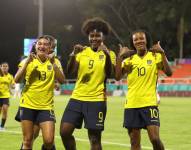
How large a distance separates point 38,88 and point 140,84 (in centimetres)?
159

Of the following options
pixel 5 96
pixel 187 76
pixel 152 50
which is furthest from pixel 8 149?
pixel 187 76

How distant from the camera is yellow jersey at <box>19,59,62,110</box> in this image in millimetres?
9931

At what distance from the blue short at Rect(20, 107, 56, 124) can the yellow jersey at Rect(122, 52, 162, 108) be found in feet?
4.14

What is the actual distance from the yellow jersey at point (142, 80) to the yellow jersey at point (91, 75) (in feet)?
1.28

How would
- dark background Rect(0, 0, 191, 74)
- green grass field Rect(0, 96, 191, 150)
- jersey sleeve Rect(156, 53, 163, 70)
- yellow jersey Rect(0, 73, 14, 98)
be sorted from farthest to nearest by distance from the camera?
1. dark background Rect(0, 0, 191, 74)
2. yellow jersey Rect(0, 73, 14, 98)
3. green grass field Rect(0, 96, 191, 150)
4. jersey sleeve Rect(156, 53, 163, 70)

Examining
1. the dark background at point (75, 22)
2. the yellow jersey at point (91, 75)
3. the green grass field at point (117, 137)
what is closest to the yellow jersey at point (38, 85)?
the yellow jersey at point (91, 75)

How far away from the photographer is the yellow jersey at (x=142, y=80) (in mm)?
9914

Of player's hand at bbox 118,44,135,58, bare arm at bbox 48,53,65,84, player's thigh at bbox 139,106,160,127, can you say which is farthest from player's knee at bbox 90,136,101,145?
player's hand at bbox 118,44,135,58

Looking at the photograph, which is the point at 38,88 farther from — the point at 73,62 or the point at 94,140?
the point at 94,140

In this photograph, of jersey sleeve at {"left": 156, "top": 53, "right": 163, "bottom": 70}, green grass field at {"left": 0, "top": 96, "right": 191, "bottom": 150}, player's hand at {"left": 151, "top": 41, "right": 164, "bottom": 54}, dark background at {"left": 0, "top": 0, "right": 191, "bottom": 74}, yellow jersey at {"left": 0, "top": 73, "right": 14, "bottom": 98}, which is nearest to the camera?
player's hand at {"left": 151, "top": 41, "right": 164, "bottom": 54}

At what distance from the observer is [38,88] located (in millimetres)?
9938

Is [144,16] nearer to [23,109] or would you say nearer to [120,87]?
[120,87]

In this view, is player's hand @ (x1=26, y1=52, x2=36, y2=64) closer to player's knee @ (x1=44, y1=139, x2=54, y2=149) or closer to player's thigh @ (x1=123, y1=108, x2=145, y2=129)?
player's knee @ (x1=44, y1=139, x2=54, y2=149)

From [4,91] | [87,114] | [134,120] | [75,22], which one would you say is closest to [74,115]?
[87,114]
